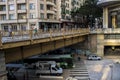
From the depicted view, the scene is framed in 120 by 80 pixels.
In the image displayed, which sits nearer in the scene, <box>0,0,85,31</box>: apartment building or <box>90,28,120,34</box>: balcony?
<box>90,28,120,34</box>: balcony

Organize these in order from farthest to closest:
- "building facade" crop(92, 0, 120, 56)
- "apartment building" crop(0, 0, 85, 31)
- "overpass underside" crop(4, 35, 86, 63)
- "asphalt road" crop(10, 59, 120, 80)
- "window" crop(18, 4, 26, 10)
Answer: "window" crop(18, 4, 26, 10), "apartment building" crop(0, 0, 85, 31), "building facade" crop(92, 0, 120, 56), "asphalt road" crop(10, 59, 120, 80), "overpass underside" crop(4, 35, 86, 63)

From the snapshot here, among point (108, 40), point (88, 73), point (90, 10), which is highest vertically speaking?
point (90, 10)

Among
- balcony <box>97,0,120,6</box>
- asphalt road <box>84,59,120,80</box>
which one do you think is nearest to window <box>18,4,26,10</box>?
balcony <box>97,0,120,6</box>

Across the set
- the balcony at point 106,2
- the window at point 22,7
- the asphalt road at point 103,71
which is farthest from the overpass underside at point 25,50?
the balcony at point 106,2

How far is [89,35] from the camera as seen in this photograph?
64.4m

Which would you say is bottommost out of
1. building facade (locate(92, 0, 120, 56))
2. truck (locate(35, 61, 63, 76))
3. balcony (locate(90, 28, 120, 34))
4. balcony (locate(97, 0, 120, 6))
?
truck (locate(35, 61, 63, 76))

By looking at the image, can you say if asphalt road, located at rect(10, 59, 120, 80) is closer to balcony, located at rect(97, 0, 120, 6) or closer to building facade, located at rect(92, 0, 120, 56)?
building facade, located at rect(92, 0, 120, 56)

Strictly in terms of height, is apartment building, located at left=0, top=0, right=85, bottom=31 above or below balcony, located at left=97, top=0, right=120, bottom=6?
below

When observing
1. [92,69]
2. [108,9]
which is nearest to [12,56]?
[92,69]

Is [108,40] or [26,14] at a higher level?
[26,14]

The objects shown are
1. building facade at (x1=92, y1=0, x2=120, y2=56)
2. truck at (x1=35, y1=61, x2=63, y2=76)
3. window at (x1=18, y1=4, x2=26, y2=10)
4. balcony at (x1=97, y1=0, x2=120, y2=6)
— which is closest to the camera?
truck at (x1=35, y1=61, x2=63, y2=76)

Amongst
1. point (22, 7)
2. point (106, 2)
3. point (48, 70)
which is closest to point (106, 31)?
point (106, 2)

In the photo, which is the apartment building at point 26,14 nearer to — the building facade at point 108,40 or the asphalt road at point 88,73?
the building facade at point 108,40

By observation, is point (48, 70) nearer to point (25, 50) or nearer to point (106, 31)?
point (25, 50)
